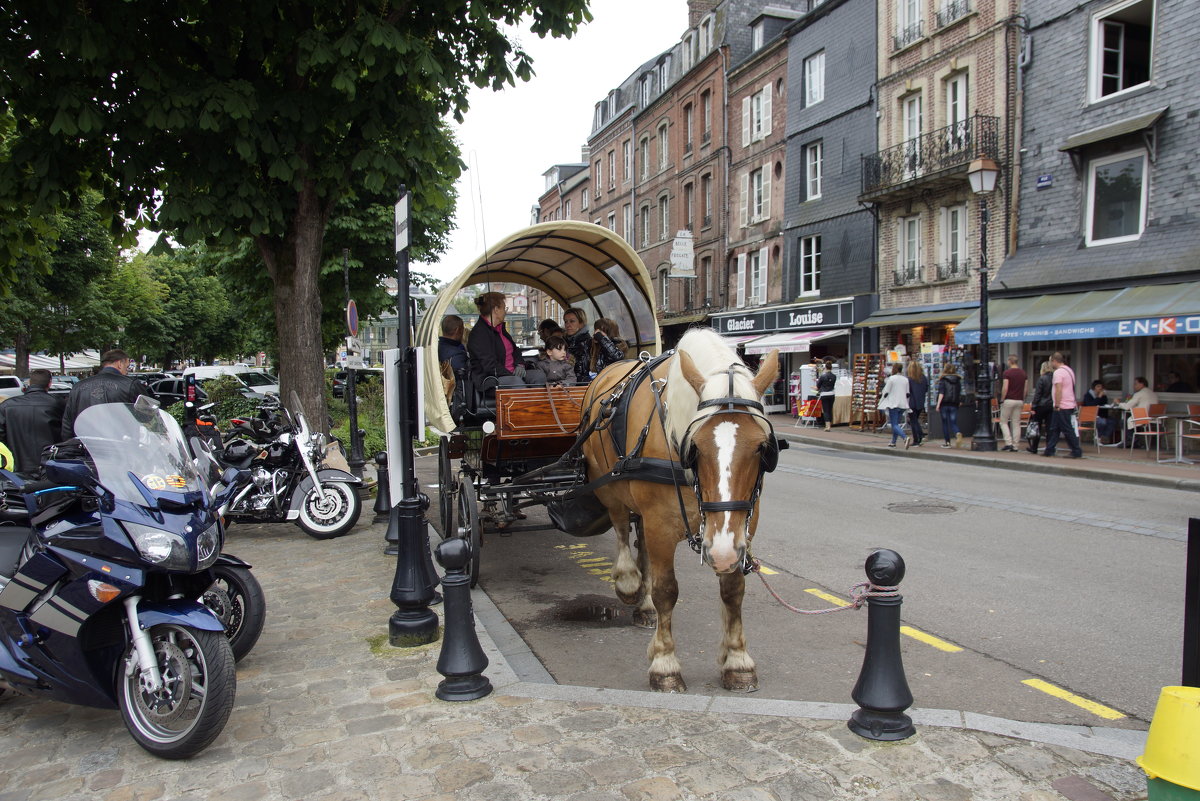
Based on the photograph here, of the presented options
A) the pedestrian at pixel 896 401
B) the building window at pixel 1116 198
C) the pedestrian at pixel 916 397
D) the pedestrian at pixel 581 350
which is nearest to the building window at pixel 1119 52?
the building window at pixel 1116 198

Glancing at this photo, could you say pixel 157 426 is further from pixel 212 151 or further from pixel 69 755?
pixel 212 151

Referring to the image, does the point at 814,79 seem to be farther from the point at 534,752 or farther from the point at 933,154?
the point at 534,752

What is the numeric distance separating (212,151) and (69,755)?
655 cm

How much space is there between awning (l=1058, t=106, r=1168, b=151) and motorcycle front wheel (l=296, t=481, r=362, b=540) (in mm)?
16382

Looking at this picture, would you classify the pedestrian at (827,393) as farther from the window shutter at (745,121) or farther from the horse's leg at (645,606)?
the horse's leg at (645,606)

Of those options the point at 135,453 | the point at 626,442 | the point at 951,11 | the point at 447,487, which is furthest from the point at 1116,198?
the point at 135,453

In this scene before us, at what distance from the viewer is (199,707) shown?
3.50 metres

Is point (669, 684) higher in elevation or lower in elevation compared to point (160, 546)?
lower

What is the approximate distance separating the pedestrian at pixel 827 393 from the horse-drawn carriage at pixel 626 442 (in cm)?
1456

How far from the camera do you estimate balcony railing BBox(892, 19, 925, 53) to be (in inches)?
852

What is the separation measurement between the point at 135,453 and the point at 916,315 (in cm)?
Answer: 2085

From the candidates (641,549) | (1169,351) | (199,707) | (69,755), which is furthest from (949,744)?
(1169,351)

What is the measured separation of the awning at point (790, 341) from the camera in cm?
2439

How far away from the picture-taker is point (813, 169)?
26562mm
